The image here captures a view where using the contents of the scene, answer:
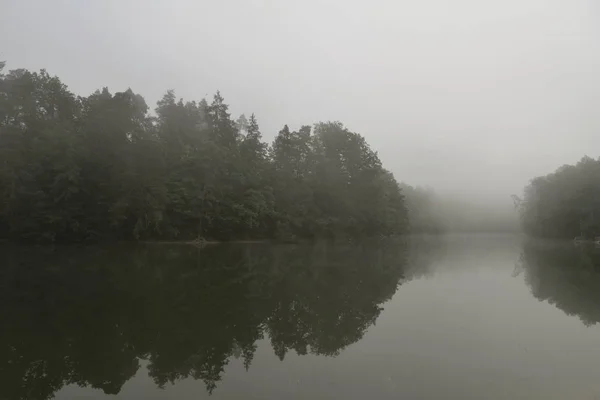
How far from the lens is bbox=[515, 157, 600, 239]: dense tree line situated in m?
84.3

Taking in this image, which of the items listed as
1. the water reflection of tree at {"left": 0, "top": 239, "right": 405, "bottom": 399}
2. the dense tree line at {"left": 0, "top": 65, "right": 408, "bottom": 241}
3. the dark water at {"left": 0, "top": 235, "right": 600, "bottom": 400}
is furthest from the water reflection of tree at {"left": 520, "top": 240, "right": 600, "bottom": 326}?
the dense tree line at {"left": 0, "top": 65, "right": 408, "bottom": 241}

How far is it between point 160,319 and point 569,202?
3880 inches

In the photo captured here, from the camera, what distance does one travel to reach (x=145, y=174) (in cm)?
5072

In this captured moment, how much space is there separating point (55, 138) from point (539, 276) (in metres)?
49.2

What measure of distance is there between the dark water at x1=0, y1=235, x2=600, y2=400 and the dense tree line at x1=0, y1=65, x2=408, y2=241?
26.7 metres

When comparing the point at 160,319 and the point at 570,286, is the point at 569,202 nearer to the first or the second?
the point at 570,286

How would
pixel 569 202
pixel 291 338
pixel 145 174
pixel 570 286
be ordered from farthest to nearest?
pixel 569 202, pixel 145 174, pixel 570 286, pixel 291 338

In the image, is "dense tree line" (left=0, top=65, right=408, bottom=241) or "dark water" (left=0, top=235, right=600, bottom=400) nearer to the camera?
"dark water" (left=0, top=235, right=600, bottom=400)

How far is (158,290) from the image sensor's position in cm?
1845

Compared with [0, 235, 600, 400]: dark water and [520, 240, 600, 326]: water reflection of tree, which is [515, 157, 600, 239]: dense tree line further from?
[0, 235, 600, 400]: dark water

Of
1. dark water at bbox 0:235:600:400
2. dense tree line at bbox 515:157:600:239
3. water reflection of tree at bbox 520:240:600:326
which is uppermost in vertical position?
dense tree line at bbox 515:157:600:239

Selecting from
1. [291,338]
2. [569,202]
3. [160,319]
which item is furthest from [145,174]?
[569,202]

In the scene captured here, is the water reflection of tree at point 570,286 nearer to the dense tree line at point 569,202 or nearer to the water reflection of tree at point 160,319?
the water reflection of tree at point 160,319

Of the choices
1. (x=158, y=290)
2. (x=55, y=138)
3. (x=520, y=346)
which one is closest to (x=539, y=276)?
(x=520, y=346)
